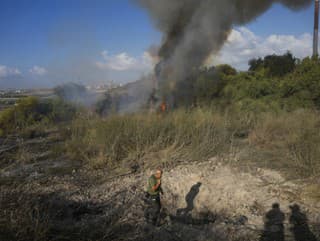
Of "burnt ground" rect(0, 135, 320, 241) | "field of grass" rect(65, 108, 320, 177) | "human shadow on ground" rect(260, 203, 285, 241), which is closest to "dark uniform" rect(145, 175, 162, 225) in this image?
"burnt ground" rect(0, 135, 320, 241)

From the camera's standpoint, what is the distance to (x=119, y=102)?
12531mm

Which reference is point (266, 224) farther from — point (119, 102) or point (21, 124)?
point (21, 124)

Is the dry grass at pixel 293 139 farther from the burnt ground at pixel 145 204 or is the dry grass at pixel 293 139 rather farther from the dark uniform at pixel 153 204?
the dark uniform at pixel 153 204

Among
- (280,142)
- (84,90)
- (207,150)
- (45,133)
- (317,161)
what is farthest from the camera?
(84,90)

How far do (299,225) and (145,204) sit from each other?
95.1 inches

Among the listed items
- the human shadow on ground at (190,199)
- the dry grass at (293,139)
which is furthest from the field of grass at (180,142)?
the human shadow on ground at (190,199)

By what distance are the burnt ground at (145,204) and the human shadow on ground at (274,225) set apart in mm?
14

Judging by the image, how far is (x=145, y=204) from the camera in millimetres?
4590

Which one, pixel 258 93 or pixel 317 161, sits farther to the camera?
pixel 258 93

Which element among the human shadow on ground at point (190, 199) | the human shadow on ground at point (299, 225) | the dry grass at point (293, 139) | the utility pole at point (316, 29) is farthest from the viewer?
the utility pole at point (316, 29)

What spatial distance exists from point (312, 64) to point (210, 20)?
19.2 feet

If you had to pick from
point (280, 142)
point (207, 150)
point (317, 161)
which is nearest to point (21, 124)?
point (207, 150)

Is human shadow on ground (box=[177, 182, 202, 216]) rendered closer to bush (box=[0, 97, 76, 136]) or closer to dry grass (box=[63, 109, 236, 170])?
dry grass (box=[63, 109, 236, 170])

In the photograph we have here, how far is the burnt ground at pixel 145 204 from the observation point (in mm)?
3242
